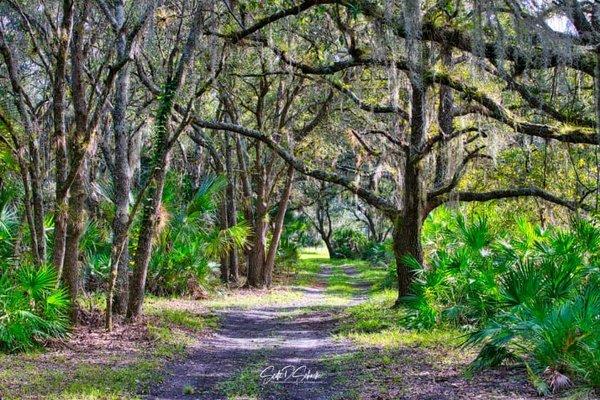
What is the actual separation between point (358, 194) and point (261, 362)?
15.1 ft

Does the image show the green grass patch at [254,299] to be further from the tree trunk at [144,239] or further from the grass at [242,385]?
the grass at [242,385]

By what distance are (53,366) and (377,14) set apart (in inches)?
218

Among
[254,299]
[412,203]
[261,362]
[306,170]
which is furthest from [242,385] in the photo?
[254,299]

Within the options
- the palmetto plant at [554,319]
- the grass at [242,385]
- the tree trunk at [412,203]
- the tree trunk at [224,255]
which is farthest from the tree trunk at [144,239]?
the tree trunk at [224,255]

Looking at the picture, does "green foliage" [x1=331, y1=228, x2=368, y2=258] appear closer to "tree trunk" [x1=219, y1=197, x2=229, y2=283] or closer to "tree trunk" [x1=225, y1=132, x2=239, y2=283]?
"tree trunk" [x1=225, y1=132, x2=239, y2=283]

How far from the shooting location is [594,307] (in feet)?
18.4

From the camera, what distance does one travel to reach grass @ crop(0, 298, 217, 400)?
21.0ft

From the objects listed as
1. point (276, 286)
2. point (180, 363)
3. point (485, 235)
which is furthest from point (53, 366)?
point (276, 286)

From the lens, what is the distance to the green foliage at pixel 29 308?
27.2ft

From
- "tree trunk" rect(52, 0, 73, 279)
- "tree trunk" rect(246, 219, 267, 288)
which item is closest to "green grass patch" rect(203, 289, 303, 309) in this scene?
"tree trunk" rect(246, 219, 267, 288)

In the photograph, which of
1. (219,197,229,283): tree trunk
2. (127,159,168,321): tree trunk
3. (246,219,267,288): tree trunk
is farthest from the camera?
(246,219,267,288): tree trunk

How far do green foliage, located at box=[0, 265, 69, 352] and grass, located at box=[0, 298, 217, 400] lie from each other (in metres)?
→ 0.25

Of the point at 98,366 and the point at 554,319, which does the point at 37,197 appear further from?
A: the point at 554,319

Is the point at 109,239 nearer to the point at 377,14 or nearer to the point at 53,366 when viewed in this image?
the point at 53,366
